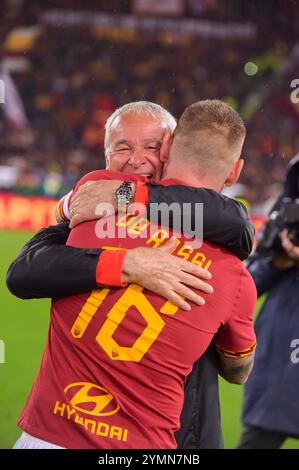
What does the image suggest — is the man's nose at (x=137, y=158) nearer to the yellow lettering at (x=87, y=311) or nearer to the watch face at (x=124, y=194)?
the watch face at (x=124, y=194)

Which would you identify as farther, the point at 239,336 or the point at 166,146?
the point at 166,146

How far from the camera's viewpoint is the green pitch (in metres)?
4.73

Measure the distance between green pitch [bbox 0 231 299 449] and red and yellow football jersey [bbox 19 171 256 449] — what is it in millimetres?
2314

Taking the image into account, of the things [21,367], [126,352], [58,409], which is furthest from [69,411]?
[21,367]

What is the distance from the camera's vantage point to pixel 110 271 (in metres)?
2.08

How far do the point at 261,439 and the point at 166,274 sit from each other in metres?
1.76

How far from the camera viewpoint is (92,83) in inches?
939

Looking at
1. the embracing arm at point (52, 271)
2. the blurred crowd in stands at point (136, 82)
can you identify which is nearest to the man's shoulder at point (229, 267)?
the embracing arm at point (52, 271)

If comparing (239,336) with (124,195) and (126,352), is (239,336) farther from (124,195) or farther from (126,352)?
(124,195)

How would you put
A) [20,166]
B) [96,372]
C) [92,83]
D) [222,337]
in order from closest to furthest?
[96,372] → [222,337] → [20,166] → [92,83]

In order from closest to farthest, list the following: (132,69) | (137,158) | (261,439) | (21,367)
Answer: (137,158), (261,439), (21,367), (132,69)
